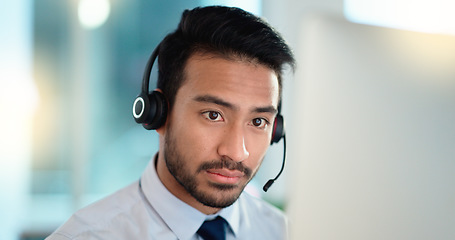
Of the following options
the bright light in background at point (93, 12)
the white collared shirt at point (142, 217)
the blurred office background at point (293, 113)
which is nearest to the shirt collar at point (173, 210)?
the white collared shirt at point (142, 217)

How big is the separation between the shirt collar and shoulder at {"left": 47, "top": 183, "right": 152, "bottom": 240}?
0.04 metres

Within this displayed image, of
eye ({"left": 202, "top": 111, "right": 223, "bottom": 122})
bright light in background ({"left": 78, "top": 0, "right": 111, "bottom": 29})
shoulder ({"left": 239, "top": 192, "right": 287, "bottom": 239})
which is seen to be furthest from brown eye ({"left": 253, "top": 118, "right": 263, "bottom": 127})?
bright light in background ({"left": 78, "top": 0, "right": 111, "bottom": 29})

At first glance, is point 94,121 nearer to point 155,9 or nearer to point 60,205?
point 60,205

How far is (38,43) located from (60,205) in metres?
1.35

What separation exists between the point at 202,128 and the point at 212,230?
289 millimetres

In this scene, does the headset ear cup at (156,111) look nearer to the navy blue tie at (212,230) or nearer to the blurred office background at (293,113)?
the navy blue tie at (212,230)

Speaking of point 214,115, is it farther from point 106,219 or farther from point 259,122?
point 106,219

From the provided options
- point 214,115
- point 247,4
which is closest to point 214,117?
point 214,115

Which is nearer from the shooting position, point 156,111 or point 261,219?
point 156,111

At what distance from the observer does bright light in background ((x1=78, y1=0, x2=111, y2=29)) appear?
3.48 meters

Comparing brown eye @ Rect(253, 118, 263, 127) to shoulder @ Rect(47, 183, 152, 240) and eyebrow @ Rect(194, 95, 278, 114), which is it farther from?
shoulder @ Rect(47, 183, 152, 240)

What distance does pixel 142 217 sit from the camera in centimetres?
114

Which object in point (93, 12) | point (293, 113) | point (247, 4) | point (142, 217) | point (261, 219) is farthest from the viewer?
point (93, 12)

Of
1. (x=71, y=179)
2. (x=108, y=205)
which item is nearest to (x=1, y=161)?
(x=71, y=179)
